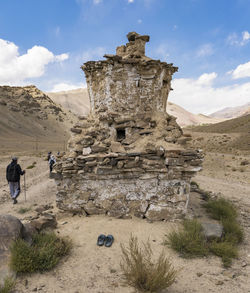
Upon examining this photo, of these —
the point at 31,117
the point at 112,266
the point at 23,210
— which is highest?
the point at 31,117

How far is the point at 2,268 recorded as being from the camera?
3.27 m

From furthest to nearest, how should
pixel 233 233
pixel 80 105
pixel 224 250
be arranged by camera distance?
pixel 80 105 → pixel 233 233 → pixel 224 250

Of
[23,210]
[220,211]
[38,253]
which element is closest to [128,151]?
[38,253]

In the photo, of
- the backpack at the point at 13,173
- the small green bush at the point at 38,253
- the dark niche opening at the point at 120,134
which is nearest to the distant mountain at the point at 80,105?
the backpack at the point at 13,173

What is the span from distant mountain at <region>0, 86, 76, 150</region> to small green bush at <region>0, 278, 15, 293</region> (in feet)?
124

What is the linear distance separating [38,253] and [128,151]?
3017mm

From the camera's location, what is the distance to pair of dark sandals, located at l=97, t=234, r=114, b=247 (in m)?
4.20

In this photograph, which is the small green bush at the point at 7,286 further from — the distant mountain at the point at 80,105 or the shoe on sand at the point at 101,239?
the distant mountain at the point at 80,105

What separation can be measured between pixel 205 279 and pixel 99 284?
1738 millimetres

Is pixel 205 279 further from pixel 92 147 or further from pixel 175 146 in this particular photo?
pixel 92 147

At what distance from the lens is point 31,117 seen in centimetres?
5281

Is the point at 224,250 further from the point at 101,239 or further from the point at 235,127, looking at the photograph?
the point at 235,127

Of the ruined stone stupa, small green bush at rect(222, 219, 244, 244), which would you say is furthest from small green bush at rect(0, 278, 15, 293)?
small green bush at rect(222, 219, 244, 244)

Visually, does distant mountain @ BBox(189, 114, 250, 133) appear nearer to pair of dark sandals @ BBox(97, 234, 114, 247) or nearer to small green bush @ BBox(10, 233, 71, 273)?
pair of dark sandals @ BBox(97, 234, 114, 247)
